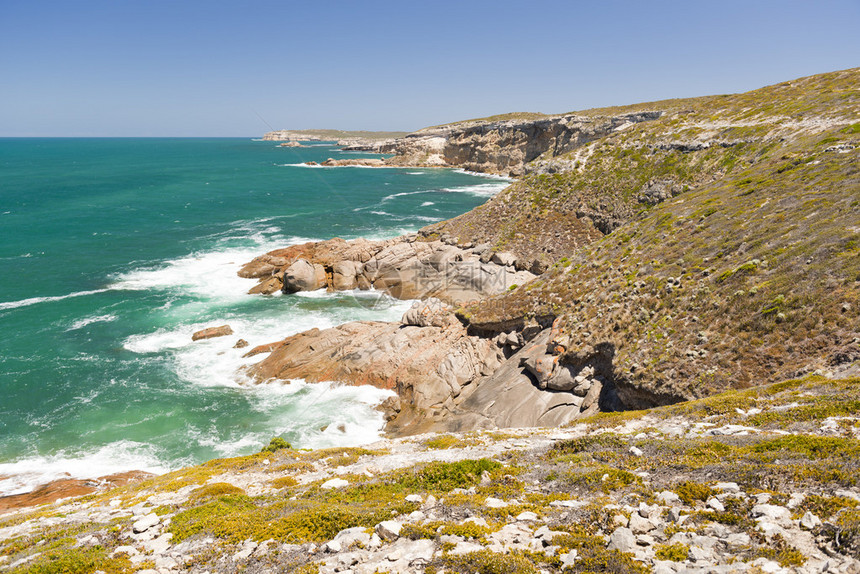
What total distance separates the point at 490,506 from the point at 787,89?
6386 centimetres

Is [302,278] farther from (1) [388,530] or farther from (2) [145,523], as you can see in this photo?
(1) [388,530]

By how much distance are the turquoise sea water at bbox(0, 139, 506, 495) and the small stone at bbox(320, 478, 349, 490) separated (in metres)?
13.8

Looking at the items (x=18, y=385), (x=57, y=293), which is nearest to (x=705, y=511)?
(x=18, y=385)

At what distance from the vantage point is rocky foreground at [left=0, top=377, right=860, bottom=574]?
8047 mm

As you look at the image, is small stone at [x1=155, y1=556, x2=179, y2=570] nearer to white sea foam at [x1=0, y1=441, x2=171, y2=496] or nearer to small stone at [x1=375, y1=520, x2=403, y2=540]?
small stone at [x1=375, y1=520, x2=403, y2=540]

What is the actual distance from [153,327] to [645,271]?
154 feet

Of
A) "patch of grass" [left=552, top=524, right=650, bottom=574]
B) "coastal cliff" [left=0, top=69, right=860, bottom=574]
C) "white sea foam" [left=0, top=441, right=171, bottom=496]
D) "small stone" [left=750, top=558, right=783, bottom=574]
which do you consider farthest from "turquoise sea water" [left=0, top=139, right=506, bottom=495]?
"small stone" [left=750, top=558, right=783, bottom=574]

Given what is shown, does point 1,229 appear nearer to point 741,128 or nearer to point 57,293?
point 57,293

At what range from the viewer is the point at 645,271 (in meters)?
27.1

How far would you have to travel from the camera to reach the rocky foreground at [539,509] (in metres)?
8.05

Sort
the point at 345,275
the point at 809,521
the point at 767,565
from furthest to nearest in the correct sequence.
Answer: the point at 345,275 → the point at 809,521 → the point at 767,565

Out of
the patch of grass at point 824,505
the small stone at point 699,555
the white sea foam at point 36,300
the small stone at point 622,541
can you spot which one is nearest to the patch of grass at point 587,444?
the small stone at point 622,541

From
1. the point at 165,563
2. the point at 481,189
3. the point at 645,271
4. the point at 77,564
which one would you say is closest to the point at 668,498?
the point at 165,563

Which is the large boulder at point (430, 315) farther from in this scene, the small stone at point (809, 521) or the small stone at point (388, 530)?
the small stone at point (809, 521)
